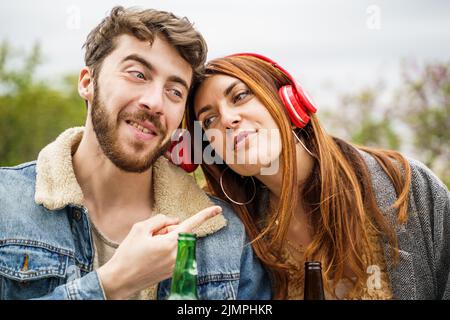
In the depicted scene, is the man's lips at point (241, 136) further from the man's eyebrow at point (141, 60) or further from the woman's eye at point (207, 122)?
the man's eyebrow at point (141, 60)

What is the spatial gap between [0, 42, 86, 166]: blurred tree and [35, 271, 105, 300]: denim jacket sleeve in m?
9.36

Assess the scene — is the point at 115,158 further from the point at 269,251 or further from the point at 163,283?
the point at 269,251

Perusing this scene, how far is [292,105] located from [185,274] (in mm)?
878

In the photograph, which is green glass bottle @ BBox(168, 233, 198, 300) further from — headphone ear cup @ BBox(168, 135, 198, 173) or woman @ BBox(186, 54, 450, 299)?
headphone ear cup @ BBox(168, 135, 198, 173)

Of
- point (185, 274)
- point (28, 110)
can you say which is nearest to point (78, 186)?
point (185, 274)

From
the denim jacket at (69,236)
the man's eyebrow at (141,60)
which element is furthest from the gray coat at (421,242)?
the man's eyebrow at (141,60)

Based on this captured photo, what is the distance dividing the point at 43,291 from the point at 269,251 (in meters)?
0.73

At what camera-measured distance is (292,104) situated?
1.76 metres

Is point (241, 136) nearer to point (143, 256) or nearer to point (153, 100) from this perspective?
point (153, 100)

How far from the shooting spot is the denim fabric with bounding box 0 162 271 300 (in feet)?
4.57

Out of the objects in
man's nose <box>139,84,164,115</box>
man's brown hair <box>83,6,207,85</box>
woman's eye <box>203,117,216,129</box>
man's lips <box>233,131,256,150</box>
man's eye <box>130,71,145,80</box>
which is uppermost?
man's brown hair <box>83,6,207,85</box>

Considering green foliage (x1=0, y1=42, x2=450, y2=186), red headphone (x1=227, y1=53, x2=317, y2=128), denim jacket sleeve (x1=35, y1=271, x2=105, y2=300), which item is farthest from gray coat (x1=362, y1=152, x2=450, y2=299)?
green foliage (x1=0, y1=42, x2=450, y2=186)

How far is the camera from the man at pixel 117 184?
4.78ft

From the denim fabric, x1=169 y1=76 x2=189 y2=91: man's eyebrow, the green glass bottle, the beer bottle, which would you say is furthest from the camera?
x1=169 y1=76 x2=189 y2=91: man's eyebrow
